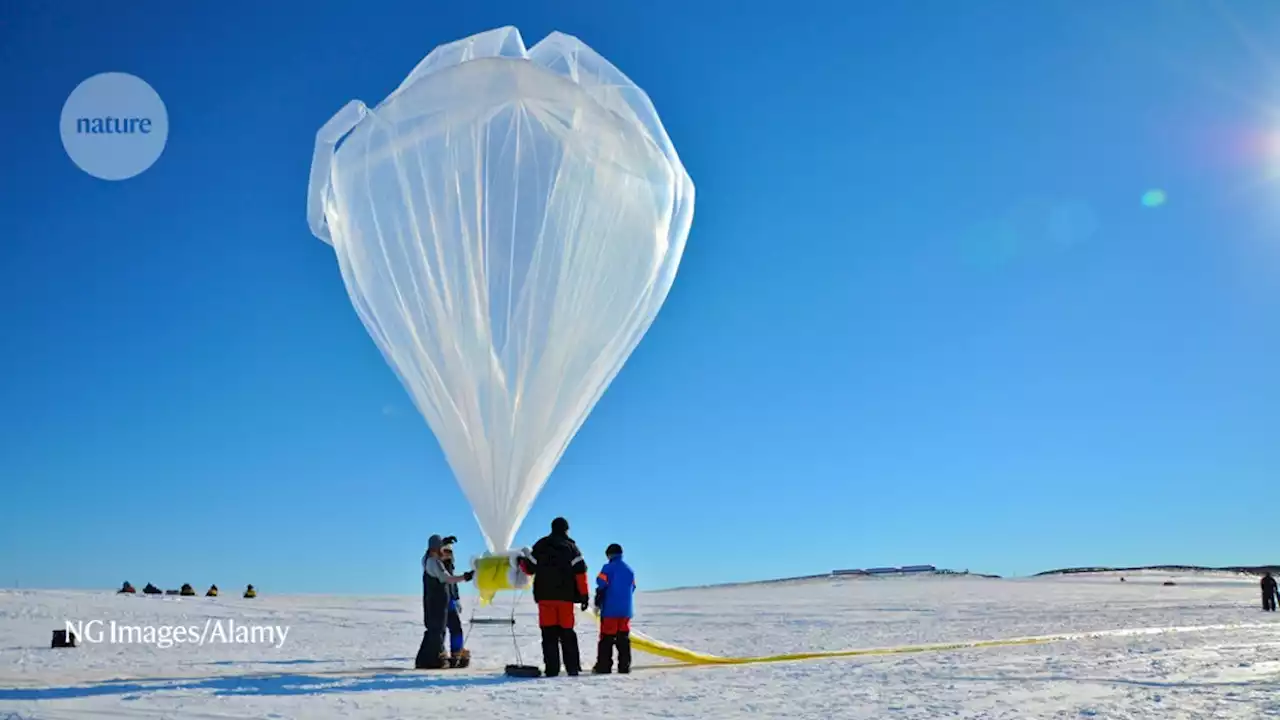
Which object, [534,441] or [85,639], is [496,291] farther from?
[85,639]

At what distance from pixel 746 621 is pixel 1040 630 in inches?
263

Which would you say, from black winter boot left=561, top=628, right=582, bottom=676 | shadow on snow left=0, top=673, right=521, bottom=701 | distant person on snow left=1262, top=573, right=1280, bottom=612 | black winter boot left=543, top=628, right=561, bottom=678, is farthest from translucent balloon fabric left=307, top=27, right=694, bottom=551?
distant person on snow left=1262, top=573, right=1280, bottom=612

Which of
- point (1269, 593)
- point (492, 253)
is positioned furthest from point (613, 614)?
point (1269, 593)

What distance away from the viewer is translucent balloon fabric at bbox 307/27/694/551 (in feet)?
32.2

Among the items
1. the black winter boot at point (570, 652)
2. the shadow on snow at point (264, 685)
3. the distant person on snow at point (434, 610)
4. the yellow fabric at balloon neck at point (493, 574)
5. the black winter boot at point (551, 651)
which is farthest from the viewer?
the distant person on snow at point (434, 610)

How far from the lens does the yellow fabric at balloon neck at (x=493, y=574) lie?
9.80m

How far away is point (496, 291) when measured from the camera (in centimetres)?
978

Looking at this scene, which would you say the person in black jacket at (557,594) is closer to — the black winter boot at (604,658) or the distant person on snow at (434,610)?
the black winter boot at (604,658)

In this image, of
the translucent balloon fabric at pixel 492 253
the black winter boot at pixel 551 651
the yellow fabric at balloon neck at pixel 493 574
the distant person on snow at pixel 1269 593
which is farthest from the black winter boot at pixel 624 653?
the distant person on snow at pixel 1269 593

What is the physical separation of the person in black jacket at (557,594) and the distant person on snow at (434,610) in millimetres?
1154

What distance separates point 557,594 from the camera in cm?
1015

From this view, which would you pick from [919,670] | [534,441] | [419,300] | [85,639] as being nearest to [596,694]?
[534,441]

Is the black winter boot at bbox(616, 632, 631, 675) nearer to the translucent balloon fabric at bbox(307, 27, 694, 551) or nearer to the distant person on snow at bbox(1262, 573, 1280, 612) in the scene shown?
the translucent balloon fabric at bbox(307, 27, 694, 551)

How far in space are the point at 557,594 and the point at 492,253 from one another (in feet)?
11.3
